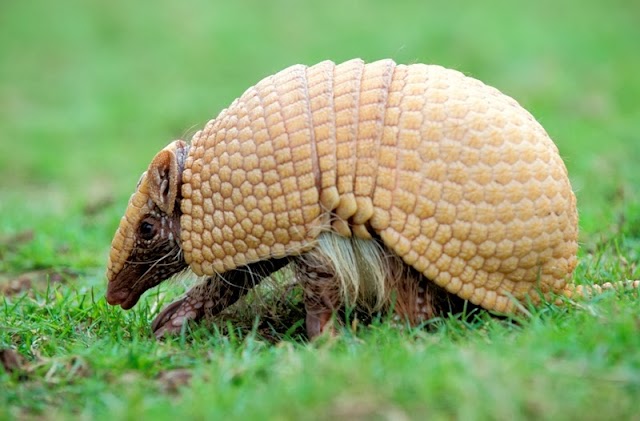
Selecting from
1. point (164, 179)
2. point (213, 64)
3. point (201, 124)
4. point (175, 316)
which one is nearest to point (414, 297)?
point (175, 316)

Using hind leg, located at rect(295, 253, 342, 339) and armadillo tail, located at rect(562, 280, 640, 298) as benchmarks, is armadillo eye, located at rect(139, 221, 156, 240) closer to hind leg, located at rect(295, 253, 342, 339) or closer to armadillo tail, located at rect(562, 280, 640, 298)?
hind leg, located at rect(295, 253, 342, 339)

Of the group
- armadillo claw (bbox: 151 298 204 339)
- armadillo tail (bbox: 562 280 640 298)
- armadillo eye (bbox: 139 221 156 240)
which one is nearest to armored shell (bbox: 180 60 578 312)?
armadillo tail (bbox: 562 280 640 298)

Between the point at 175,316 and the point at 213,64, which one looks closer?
the point at 175,316

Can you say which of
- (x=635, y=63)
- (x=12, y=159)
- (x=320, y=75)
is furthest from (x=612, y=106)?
(x=320, y=75)

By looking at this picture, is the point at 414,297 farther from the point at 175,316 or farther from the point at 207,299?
the point at 175,316

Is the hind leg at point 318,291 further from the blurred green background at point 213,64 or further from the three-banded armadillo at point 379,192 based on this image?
the blurred green background at point 213,64

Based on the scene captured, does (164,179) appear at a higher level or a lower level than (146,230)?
higher

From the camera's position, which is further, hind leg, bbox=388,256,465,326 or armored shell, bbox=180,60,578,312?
hind leg, bbox=388,256,465,326
